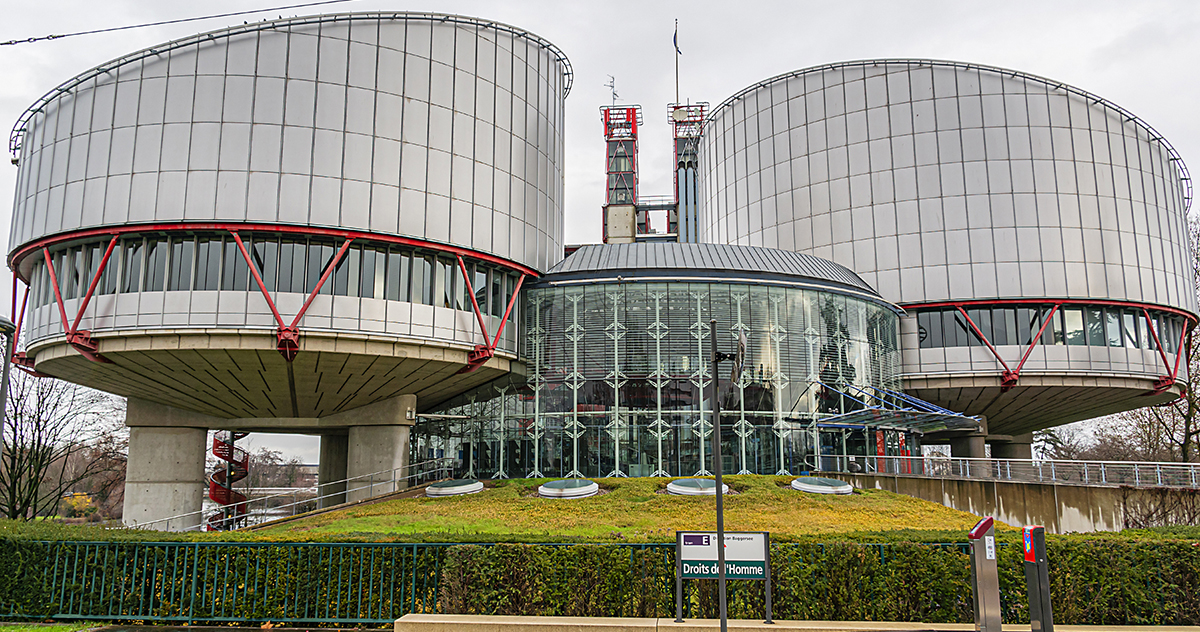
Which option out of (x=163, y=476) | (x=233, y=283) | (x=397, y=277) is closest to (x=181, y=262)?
(x=233, y=283)

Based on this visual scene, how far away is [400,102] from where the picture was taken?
33000mm

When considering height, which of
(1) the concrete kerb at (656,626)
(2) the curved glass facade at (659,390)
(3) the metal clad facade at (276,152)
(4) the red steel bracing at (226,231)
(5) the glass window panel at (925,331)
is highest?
(3) the metal clad facade at (276,152)

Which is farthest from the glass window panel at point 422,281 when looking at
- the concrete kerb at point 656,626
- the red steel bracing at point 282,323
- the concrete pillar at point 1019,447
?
the concrete pillar at point 1019,447

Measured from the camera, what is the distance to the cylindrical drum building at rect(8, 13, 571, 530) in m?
29.8

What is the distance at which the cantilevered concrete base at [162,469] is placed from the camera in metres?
35.8

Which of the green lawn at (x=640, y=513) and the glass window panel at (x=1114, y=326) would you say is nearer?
the green lawn at (x=640, y=513)

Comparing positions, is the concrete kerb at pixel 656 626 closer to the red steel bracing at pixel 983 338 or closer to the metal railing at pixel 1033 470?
the metal railing at pixel 1033 470

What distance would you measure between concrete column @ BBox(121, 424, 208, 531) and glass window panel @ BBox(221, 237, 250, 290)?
1101cm

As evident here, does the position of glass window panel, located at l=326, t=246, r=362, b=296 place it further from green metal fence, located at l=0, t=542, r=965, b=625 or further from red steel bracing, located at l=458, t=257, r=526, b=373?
green metal fence, located at l=0, t=542, r=965, b=625

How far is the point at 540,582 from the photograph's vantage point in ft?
45.8

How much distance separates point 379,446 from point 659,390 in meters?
11.8

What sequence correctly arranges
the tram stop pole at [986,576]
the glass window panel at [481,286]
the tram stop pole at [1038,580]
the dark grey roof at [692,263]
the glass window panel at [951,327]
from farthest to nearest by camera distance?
the glass window panel at [951,327]
the dark grey roof at [692,263]
the glass window panel at [481,286]
the tram stop pole at [986,576]
the tram stop pole at [1038,580]

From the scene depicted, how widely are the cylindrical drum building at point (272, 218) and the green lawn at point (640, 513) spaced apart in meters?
5.93

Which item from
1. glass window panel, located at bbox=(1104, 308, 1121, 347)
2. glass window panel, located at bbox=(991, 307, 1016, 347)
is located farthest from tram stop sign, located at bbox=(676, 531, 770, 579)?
glass window panel, located at bbox=(1104, 308, 1121, 347)
